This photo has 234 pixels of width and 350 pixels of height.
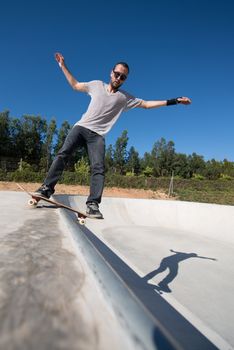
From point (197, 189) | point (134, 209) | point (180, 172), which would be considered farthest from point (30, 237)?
point (180, 172)

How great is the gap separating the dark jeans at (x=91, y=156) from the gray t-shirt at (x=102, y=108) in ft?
0.27

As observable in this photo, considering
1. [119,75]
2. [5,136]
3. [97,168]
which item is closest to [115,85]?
[119,75]

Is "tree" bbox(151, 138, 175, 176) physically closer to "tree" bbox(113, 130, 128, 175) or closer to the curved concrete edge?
"tree" bbox(113, 130, 128, 175)

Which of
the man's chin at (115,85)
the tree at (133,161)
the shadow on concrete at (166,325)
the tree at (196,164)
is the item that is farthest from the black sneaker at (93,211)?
the tree at (196,164)

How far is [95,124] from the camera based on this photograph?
3.24m

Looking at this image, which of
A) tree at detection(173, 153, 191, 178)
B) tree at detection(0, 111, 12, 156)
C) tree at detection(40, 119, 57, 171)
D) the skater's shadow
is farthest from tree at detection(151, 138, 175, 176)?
the skater's shadow

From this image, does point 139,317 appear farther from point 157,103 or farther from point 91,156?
point 157,103

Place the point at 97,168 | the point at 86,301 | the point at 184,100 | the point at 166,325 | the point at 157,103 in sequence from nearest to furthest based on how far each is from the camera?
the point at 86,301 < the point at 166,325 < the point at 97,168 < the point at 184,100 < the point at 157,103

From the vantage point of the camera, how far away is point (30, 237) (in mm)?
1455

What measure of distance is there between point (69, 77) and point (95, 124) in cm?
59

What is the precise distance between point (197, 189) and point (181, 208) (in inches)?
948

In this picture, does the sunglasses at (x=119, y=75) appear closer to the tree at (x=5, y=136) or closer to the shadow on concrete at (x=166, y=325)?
the shadow on concrete at (x=166, y=325)

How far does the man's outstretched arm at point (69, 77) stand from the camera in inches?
124

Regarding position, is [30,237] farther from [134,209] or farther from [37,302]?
[134,209]
